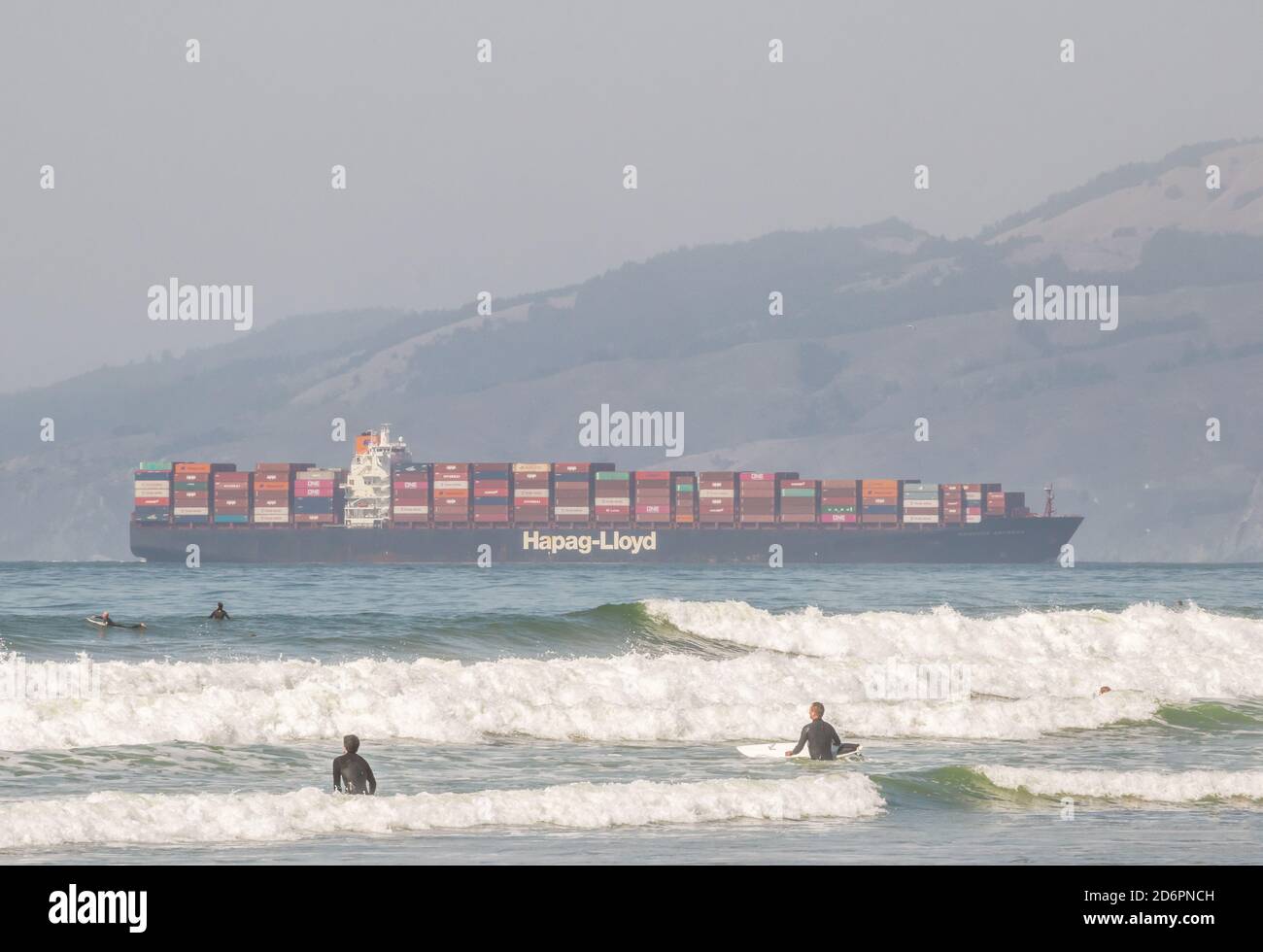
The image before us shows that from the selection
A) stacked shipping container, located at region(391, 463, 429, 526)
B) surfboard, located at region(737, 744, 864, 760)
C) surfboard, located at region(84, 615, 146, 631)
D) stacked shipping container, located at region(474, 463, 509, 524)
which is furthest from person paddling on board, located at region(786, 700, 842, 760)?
stacked shipping container, located at region(391, 463, 429, 526)

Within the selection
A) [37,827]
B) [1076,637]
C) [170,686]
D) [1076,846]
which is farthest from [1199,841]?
[1076,637]

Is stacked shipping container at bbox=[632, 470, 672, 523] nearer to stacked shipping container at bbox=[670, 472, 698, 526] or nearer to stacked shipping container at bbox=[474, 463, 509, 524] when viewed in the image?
stacked shipping container at bbox=[670, 472, 698, 526]

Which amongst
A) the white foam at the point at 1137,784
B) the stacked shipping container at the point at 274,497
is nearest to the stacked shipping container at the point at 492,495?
the stacked shipping container at the point at 274,497

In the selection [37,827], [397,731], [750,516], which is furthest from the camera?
[750,516]

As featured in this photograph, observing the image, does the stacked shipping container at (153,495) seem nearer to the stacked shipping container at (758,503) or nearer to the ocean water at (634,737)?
the stacked shipping container at (758,503)
